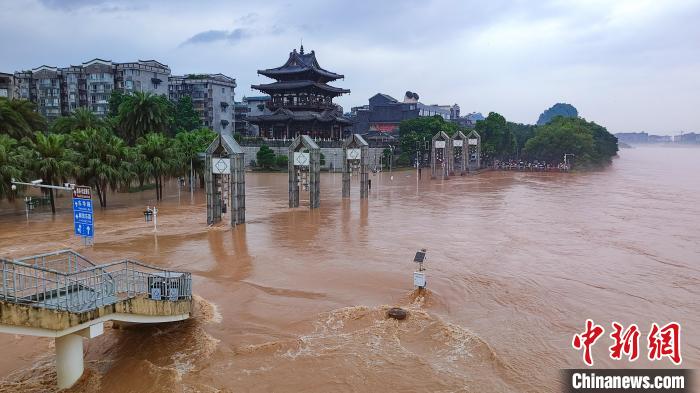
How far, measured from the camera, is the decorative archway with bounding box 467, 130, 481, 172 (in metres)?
83.6

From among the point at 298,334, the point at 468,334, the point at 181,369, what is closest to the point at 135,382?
the point at 181,369

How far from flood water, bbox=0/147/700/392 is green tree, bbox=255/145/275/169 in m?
41.9

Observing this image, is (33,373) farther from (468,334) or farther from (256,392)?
(468,334)

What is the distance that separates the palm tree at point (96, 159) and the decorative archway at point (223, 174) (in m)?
11.6

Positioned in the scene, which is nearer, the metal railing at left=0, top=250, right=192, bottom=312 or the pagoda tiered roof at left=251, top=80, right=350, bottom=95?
the metal railing at left=0, top=250, right=192, bottom=312

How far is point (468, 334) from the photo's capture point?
56.4 feet

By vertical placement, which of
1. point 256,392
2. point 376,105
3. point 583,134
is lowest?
point 256,392

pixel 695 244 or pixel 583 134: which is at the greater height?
pixel 583 134

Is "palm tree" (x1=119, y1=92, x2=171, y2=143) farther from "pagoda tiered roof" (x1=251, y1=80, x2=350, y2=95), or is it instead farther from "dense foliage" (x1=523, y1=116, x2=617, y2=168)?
"dense foliage" (x1=523, y1=116, x2=617, y2=168)

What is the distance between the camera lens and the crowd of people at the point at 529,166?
9938 centimetres

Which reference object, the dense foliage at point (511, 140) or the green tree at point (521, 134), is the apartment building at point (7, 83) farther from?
the green tree at point (521, 134)

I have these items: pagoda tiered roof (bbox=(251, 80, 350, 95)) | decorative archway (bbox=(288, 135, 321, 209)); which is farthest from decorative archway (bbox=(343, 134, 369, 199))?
pagoda tiered roof (bbox=(251, 80, 350, 95))

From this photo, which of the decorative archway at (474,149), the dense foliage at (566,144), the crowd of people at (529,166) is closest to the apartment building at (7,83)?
the decorative archway at (474,149)

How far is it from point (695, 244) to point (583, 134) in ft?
256
